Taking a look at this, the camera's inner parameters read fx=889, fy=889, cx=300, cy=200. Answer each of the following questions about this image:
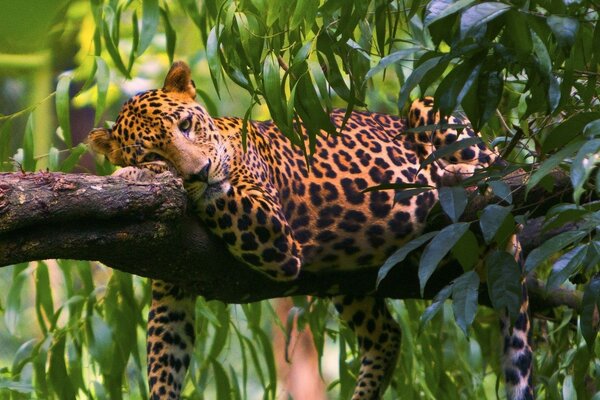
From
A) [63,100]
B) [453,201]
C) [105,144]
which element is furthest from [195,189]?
[453,201]

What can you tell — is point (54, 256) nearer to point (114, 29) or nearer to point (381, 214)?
point (114, 29)

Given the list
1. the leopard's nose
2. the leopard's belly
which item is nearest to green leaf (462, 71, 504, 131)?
the leopard's nose

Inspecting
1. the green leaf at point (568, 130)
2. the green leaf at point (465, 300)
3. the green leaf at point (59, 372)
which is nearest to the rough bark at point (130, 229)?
the green leaf at point (465, 300)

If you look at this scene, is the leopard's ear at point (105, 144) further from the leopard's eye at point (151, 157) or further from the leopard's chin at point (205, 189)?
the leopard's chin at point (205, 189)

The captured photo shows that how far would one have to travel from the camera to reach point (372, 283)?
3494mm

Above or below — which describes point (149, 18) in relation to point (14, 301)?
above

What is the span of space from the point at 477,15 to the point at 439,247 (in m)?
0.62

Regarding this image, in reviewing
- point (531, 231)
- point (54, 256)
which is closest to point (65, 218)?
point (54, 256)

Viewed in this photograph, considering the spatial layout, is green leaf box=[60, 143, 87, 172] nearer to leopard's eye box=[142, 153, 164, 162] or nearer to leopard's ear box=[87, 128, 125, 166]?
leopard's ear box=[87, 128, 125, 166]

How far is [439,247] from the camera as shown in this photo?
1836 millimetres

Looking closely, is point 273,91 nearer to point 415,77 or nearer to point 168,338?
point 415,77

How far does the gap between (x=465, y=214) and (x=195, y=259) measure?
91 cm

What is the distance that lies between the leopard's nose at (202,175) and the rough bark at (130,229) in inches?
4.9

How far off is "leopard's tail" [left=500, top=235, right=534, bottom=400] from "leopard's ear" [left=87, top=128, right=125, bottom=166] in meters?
1.53
